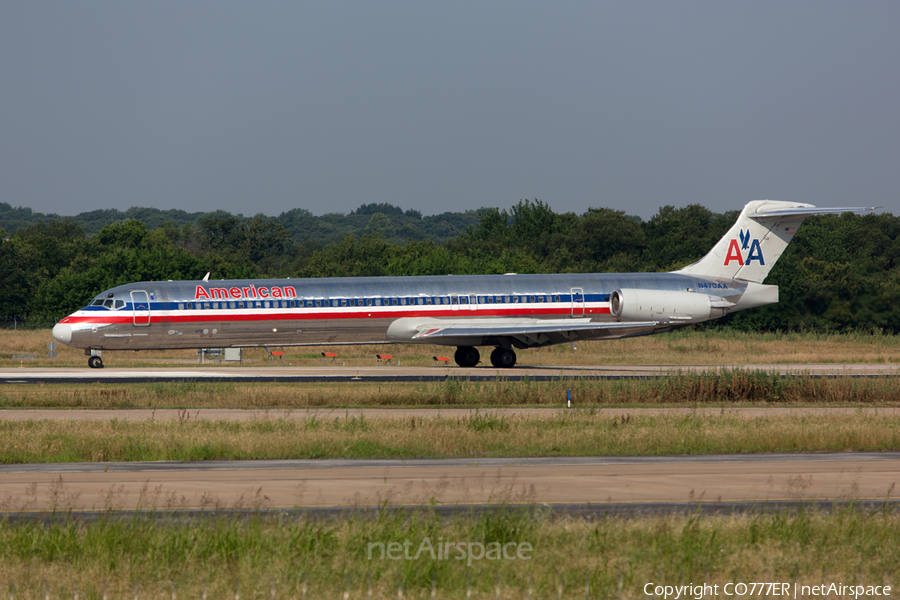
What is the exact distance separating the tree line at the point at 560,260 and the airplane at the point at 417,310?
34.2 ft

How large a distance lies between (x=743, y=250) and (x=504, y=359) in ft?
44.1

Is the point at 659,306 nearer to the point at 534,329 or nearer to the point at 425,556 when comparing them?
the point at 534,329

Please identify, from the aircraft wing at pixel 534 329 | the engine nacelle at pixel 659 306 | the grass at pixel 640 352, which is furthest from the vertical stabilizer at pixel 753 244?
the aircraft wing at pixel 534 329

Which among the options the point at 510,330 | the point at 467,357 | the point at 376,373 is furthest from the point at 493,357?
the point at 376,373

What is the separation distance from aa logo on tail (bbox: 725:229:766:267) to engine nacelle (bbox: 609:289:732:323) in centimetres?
327

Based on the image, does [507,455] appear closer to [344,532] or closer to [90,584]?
[344,532]

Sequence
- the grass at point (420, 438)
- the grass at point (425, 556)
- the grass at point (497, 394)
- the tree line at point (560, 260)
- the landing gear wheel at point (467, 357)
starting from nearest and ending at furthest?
the grass at point (425, 556) → the grass at point (420, 438) → the grass at point (497, 394) → the landing gear wheel at point (467, 357) → the tree line at point (560, 260)

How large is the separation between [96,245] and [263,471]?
95.2 metres

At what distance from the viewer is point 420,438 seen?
21.4 m

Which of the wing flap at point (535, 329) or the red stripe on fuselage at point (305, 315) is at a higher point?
the red stripe on fuselage at point (305, 315)

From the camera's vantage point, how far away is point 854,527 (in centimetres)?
1202

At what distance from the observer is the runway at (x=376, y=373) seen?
3712 centimetres

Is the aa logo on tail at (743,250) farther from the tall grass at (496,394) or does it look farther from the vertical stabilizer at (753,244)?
the tall grass at (496,394)

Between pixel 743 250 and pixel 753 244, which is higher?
pixel 753 244
